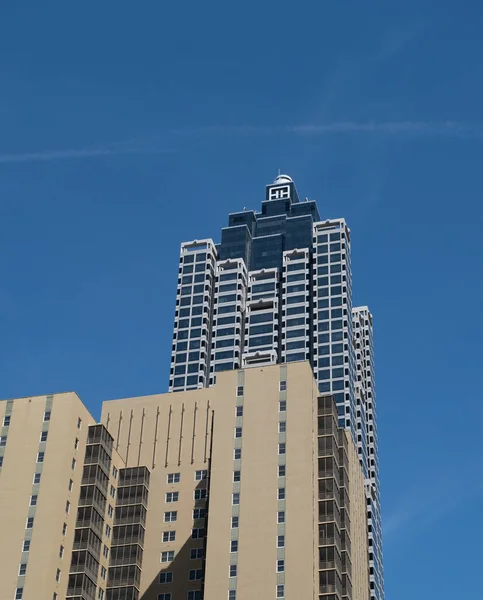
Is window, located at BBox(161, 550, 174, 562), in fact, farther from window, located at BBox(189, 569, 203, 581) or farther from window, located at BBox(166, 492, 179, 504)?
window, located at BBox(166, 492, 179, 504)

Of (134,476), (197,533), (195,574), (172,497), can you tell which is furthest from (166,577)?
(134,476)

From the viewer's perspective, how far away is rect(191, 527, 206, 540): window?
450 feet

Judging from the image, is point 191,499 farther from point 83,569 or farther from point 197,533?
point 83,569

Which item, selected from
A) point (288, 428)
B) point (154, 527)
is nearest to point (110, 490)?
point (154, 527)

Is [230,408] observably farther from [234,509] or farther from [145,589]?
[145,589]

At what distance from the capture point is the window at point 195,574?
134000 millimetres

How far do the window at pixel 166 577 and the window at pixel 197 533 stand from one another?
18.4 ft

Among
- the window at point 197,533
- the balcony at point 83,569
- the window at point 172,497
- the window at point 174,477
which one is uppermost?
the window at point 174,477

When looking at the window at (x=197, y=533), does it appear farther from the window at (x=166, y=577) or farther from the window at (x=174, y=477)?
the window at (x=174, y=477)

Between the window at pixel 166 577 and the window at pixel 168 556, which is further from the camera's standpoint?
the window at pixel 168 556

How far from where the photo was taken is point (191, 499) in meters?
141

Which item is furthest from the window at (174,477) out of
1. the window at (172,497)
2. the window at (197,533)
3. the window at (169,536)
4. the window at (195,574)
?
the window at (195,574)

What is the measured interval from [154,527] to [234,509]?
2251cm

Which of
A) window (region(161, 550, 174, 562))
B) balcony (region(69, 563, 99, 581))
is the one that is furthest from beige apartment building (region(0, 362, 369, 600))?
window (region(161, 550, 174, 562))
